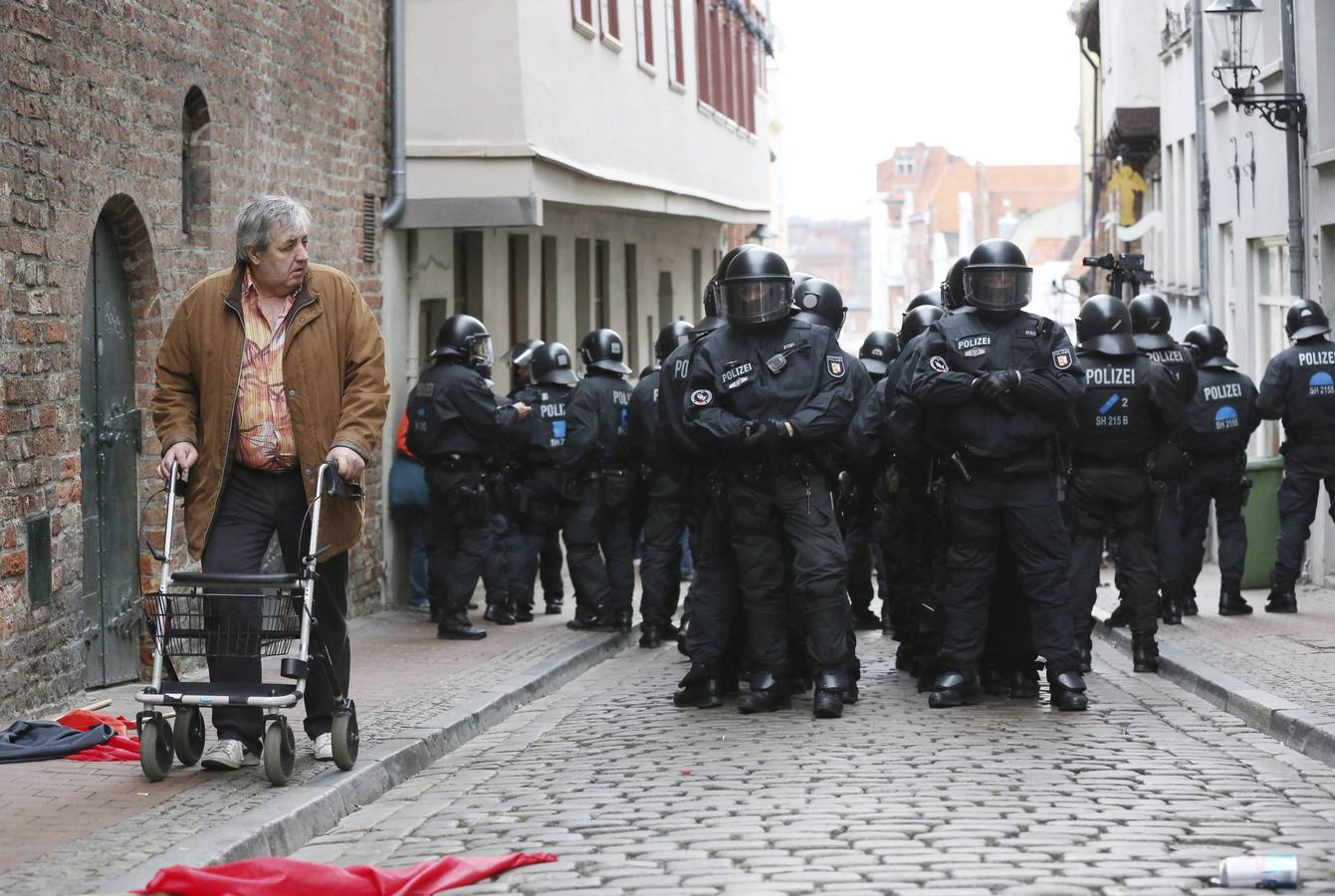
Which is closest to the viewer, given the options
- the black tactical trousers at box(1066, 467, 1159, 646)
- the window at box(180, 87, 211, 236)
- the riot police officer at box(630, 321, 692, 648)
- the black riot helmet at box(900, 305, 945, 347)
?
the black tactical trousers at box(1066, 467, 1159, 646)

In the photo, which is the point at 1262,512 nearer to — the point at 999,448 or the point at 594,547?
the point at 594,547

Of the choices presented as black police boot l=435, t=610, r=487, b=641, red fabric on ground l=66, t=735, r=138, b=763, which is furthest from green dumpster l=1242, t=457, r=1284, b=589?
red fabric on ground l=66, t=735, r=138, b=763

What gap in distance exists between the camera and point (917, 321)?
12.5 m

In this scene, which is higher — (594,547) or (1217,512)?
(1217,512)

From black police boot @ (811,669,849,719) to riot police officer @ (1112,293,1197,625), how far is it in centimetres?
274

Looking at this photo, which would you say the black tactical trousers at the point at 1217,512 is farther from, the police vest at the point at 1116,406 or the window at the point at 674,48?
the window at the point at 674,48

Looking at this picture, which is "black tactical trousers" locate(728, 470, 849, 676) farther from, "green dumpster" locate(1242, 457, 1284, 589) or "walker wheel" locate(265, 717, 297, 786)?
"green dumpster" locate(1242, 457, 1284, 589)

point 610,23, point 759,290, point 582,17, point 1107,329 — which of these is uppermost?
point 610,23

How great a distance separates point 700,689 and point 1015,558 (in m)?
1.63

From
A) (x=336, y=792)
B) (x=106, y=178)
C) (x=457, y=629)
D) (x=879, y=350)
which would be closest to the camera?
(x=336, y=792)

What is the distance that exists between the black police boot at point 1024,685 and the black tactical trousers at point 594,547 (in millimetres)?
4610

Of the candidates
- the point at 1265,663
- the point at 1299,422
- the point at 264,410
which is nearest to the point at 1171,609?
the point at 1299,422

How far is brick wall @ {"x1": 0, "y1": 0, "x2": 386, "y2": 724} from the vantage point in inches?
375

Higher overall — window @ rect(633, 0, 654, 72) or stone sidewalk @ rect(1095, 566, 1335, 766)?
window @ rect(633, 0, 654, 72)
